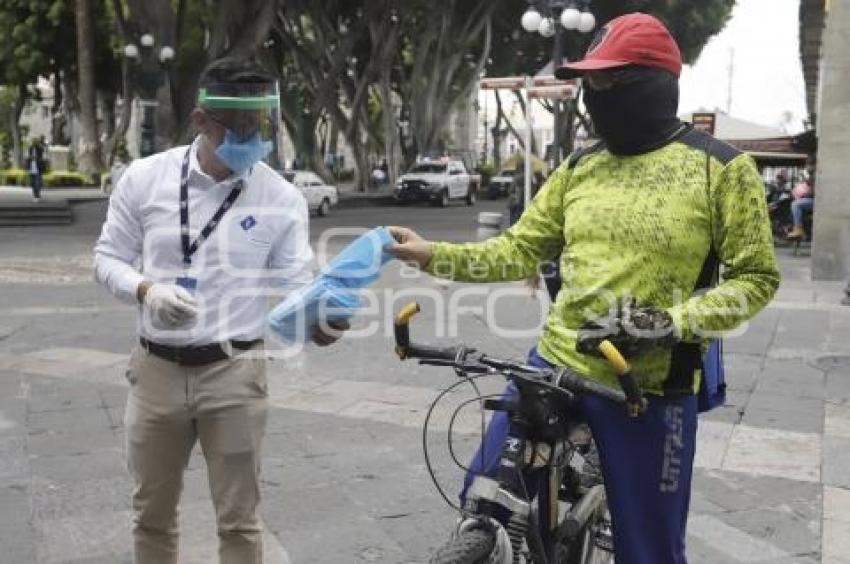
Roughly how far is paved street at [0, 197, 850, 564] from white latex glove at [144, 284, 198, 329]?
373mm

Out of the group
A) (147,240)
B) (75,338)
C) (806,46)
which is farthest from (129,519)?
(806,46)

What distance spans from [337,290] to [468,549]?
733mm

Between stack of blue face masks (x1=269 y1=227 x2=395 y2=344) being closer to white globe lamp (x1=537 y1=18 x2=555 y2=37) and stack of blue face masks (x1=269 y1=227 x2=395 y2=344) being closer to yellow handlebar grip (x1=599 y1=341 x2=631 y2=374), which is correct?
yellow handlebar grip (x1=599 y1=341 x2=631 y2=374)

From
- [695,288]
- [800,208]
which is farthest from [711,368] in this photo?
[800,208]

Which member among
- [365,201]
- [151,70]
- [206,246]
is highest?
[151,70]

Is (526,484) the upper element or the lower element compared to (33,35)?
lower

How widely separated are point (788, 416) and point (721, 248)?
3.96 meters

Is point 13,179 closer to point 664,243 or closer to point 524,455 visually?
point 524,455

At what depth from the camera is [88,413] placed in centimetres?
588

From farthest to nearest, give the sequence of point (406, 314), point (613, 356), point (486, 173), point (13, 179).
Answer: point (486, 173), point (13, 179), point (406, 314), point (613, 356)

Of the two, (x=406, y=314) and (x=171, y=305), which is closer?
(x=406, y=314)

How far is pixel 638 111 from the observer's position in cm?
254

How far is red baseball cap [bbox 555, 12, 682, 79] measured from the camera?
2506 millimetres

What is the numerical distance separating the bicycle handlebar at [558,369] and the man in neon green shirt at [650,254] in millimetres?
97
